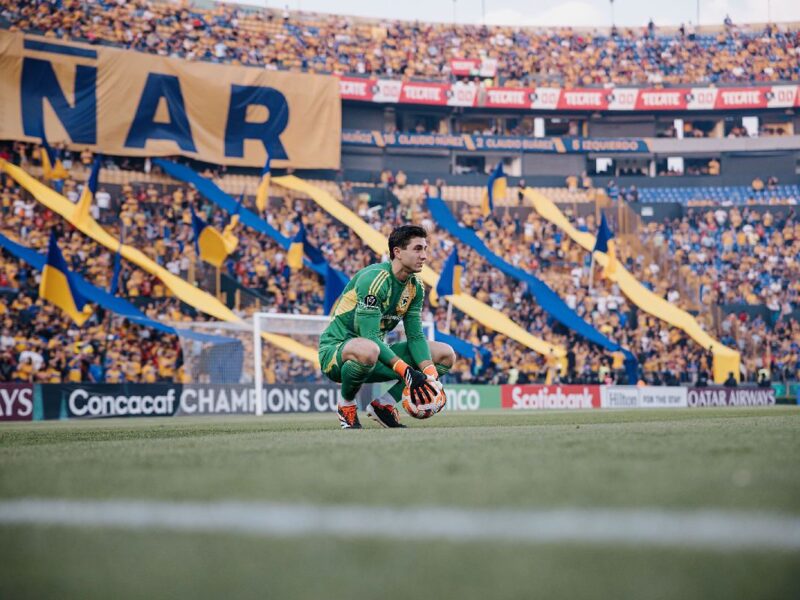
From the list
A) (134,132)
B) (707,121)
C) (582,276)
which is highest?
(707,121)

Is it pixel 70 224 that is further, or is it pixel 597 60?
pixel 597 60

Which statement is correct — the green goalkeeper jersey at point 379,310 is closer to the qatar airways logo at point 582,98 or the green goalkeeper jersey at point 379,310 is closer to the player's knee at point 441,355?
the player's knee at point 441,355

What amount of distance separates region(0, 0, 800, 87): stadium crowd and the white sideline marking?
38.9 m

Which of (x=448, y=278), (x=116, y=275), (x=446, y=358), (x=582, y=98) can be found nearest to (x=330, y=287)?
(x=448, y=278)

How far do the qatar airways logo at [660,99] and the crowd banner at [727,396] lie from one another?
840 inches

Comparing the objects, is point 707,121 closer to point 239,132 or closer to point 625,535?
point 239,132

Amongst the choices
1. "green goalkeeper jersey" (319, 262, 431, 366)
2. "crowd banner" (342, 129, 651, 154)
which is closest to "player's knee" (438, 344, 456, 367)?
"green goalkeeper jersey" (319, 262, 431, 366)

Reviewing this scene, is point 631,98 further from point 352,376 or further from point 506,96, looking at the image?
point 352,376

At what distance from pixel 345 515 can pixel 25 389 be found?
20.4 m

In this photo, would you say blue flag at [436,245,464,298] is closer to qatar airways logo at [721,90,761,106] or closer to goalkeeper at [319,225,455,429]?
goalkeeper at [319,225,455,429]

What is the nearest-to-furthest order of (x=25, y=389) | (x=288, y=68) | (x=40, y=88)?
(x=25, y=389)
(x=40, y=88)
(x=288, y=68)

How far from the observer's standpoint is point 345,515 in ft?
9.48

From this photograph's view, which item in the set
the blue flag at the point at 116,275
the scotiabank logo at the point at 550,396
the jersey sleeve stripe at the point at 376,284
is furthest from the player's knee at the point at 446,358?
the scotiabank logo at the point at 550,396

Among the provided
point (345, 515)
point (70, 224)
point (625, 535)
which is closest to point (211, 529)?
point (345, 515)
